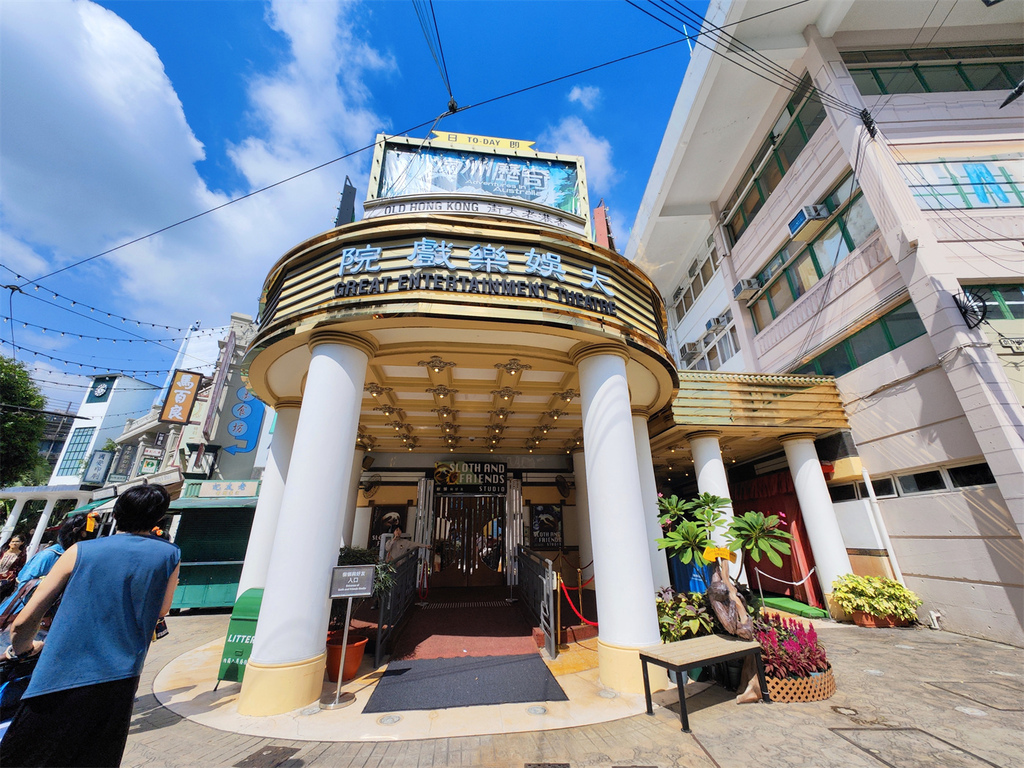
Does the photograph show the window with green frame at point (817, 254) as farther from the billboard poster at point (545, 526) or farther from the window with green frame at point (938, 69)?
the billboard poster at point (545, 526)

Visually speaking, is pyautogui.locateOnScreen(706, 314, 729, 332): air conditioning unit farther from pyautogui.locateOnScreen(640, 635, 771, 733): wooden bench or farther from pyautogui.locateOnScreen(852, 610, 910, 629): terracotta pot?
pyautogui.locateOnScreen(640, 635, 771, 733): wooden bench

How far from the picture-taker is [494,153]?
374 inches

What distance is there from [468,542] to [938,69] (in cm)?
2036

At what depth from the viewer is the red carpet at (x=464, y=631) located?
21.9ft

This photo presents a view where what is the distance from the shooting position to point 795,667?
4.77 m

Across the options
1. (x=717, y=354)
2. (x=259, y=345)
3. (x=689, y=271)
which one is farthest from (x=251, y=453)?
(x=689, y=271)

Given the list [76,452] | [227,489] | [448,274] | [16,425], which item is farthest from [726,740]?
[76,452]

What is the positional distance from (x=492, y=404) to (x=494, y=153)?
6228 mm

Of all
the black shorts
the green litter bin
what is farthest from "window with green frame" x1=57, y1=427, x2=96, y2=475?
the black shorts

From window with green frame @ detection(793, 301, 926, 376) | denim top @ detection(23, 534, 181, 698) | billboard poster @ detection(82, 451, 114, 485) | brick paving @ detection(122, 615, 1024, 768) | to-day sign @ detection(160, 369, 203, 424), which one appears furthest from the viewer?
billboard poster @ detection(82, 451, 114, 485)

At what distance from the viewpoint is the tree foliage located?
62.8 ft

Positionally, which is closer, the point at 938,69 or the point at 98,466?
the point at 938,69

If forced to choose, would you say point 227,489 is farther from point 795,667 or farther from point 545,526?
point 795,667

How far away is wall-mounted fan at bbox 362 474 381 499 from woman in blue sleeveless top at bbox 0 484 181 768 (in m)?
11.5
